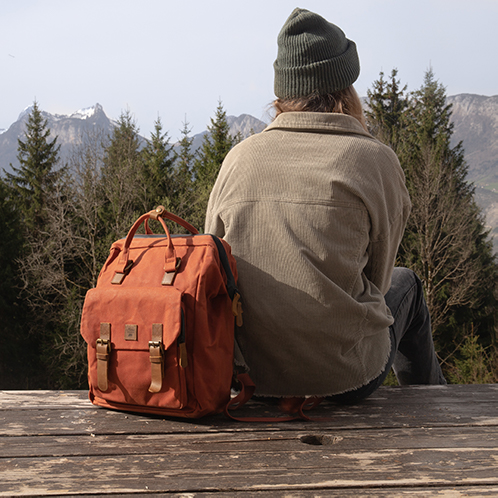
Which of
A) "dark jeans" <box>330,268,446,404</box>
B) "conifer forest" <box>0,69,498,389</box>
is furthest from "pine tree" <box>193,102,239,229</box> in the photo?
"dark jeans" <box>330,268,446,404</box>

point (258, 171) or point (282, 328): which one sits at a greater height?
point (258, 171)

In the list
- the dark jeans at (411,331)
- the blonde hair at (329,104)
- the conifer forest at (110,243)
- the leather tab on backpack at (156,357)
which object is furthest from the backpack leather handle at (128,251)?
the conifer forest at (110,243)

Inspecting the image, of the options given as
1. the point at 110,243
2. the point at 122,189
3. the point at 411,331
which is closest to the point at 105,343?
the point at 411,331

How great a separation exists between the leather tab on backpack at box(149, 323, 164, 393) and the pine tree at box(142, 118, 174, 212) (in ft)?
71.4

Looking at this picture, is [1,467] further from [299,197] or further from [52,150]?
[52,150]

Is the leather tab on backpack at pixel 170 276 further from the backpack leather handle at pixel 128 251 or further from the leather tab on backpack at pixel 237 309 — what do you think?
the leather tab on backpack at pixel 237 309

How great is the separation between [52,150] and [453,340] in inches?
886

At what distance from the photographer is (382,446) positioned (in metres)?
1.35

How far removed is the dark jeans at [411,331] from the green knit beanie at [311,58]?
0.81m

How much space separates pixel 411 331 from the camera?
2148 millimetres

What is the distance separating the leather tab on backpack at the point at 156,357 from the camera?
55.3 inches

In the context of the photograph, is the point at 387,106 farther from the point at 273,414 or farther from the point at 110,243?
the point at 273,414

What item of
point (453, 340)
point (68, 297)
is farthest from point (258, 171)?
point (453, 340)

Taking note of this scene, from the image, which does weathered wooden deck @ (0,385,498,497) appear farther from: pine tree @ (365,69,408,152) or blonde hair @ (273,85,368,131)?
pine tree @ (365,69,408,152)
